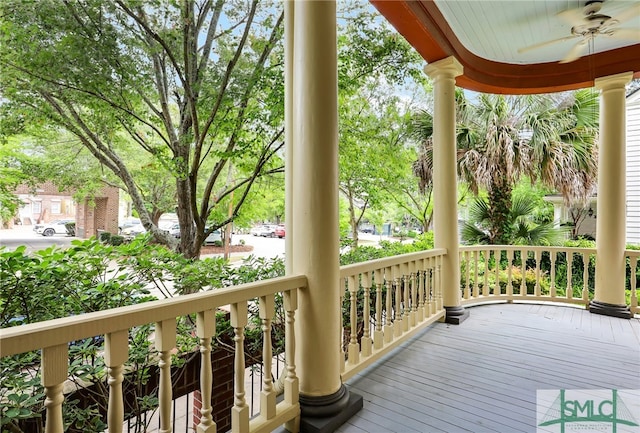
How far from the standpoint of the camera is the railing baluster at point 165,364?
1215 mm

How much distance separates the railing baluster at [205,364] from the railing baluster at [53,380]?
0.45m

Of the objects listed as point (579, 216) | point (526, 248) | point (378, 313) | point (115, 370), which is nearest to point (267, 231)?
point (526, 248)

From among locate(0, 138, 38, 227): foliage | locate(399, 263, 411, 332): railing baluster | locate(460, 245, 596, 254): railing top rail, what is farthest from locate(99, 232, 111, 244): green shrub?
locate(460, 245, 596, 254): railing top rail

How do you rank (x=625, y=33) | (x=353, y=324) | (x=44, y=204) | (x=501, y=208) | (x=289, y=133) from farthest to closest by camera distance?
(x=501, y=208)
(x=44, y=204)
(x=625, y=33)
(x=353, y=324)
(x=289, y=133)

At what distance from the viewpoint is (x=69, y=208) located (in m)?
3.96

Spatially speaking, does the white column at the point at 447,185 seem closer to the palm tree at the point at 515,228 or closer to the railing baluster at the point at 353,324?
the railing baluster at the point at 353,324

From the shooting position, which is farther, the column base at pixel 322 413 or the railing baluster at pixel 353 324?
the railing baluster at pixel 353 324

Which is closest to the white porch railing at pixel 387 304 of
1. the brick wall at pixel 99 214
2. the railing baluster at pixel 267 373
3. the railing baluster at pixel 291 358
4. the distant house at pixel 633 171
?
the railing baluster at pixel 291 358

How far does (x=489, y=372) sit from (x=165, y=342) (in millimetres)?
2280

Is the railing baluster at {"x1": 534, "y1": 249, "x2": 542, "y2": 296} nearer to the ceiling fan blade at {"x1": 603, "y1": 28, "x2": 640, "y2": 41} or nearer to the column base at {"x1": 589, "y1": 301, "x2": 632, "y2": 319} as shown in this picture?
the column base at {"x1": 589, "y1": 301, "x2": 632, "y2": 319}

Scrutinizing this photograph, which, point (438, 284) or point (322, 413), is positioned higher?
point (438, 284)

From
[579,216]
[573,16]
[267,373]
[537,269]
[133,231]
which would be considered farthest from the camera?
[579,216]

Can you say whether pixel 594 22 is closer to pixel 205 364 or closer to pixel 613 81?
pixel 613 81

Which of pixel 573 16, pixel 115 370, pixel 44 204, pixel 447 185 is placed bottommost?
pixel 115 370
